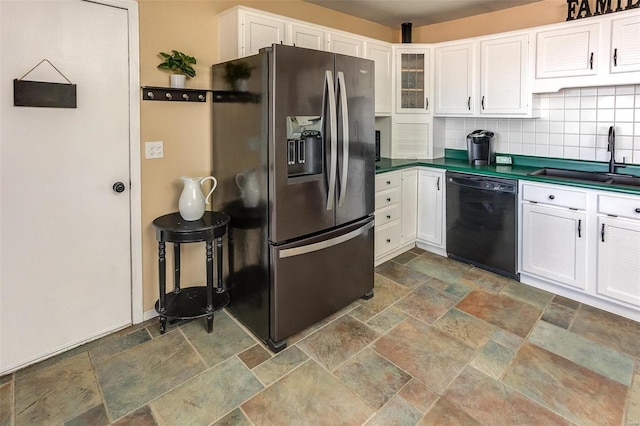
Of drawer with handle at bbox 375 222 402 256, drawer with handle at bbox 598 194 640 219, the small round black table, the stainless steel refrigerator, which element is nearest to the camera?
the stainless steel refrigerator

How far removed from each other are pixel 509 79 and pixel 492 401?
8.99 ft

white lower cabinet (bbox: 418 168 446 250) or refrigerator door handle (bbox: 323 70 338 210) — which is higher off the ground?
refrigerator door handle (bbox: 323 70 338 210)

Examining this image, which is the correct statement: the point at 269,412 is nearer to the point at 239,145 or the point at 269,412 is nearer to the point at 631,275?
the point at 239,145

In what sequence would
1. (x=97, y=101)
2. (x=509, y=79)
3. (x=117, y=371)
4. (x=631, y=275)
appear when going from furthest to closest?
1. (x=509, y=79)
2. (x=631, y=275)
3. (x=97, y=101)
4. (x=117, y=371)

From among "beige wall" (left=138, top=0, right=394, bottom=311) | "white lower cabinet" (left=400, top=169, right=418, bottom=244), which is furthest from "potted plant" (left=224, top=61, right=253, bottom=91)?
"white lower cabinet" (left=400, top=169, right=418, bottom=244)

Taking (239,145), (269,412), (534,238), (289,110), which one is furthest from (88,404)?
(534,238)

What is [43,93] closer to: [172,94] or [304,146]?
[172,94]

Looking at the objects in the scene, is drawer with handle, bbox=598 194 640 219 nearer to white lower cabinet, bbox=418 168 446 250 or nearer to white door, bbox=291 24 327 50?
white lower cabinet, bbox=418 168 446 250

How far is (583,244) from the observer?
9.28ft

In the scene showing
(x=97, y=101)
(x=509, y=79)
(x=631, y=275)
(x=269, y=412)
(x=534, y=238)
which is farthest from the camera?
(x=509, y=79)

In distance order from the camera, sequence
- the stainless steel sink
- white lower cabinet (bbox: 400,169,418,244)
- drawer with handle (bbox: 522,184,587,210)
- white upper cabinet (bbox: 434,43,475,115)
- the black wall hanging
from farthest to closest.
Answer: white lower cabinet (bbox: 400,169,418,244), white upper cabinet (bbox: 434,43,475,115), the stainless steel sink, drawer with handle (bbox: 522,184,587,210), the black wall hanging

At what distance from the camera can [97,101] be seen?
2.27m

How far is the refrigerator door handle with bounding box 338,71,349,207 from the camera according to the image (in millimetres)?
2438

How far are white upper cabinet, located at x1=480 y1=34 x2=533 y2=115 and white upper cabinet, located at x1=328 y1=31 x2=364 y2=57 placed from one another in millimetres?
1160
